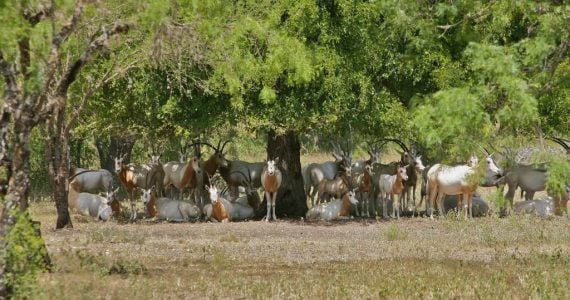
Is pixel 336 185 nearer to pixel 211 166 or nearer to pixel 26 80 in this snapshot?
pixel 211 166

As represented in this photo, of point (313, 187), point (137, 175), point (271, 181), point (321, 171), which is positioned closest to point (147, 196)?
point (137, 175)

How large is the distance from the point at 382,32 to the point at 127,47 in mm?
6338

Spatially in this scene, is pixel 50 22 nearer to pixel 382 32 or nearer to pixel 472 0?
pixel 472 0

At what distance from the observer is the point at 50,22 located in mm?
12867

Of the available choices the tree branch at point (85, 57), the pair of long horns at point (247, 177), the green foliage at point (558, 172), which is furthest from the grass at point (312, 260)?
the pair of long horns at point (247, 177)

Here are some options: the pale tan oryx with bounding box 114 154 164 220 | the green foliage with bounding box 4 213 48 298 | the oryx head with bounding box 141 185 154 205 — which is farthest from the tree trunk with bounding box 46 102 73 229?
the green foliage with bounding box 4 213 48 298

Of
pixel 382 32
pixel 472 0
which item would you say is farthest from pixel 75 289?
pixel 382 32

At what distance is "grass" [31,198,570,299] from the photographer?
13.1 m

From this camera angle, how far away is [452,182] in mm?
26859

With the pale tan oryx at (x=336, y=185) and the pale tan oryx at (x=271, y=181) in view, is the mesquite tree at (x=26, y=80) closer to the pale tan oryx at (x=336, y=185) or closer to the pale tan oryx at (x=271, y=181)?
the pale tan oryx at (x=271, y=181)

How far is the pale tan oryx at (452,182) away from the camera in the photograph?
87.6ft

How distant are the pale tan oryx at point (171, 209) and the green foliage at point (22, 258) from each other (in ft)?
50.6

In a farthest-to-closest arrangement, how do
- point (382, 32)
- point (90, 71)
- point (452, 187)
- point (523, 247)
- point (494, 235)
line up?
point (452, 187)
point (382, 32)
point (90, 71)
point (494, 235)
point (523, 247)

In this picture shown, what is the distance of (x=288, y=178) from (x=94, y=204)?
5.06 metres
